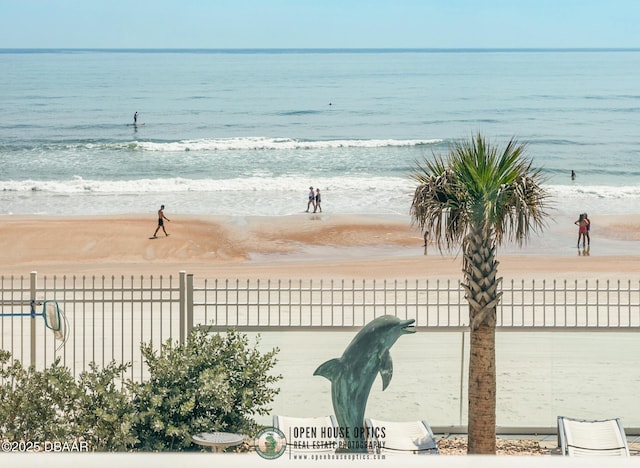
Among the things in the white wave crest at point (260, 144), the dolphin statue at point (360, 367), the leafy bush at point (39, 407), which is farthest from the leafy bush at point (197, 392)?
the white wave crest at point (260, 144)

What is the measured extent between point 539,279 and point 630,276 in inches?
106

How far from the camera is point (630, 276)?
27609 mm

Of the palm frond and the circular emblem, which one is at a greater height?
the palm frond

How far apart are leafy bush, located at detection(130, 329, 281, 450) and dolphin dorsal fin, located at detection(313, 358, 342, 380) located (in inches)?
35.5

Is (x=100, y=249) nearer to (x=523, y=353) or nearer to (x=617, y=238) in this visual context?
(x=617, y=238)

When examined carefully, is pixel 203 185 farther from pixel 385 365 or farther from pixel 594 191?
pixel 385 365

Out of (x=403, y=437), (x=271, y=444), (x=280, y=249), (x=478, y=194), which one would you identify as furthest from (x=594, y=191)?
(x=271, y=444)

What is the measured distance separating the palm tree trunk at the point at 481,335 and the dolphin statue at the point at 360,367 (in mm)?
889

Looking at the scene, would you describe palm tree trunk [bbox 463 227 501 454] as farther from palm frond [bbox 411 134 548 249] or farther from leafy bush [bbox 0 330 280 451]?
leafy bush [bbox 0 330 280 451]

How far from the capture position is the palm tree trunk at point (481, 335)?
37.4 feet

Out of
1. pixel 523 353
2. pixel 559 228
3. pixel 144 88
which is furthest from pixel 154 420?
pixel 144 88

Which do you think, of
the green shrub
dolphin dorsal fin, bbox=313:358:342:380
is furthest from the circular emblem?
the green shrub

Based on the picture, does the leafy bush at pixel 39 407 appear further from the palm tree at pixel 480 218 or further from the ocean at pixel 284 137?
the ocean at pixel 284 137

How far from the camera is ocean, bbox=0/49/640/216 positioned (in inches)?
1895
